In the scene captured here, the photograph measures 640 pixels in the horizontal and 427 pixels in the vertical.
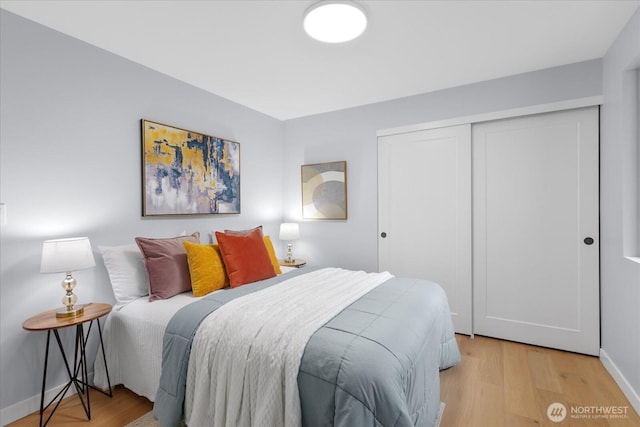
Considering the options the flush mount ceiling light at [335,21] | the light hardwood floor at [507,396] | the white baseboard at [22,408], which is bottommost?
the light hardwood floor at [507,396]

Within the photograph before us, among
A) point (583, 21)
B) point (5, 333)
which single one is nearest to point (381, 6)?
point (583, 21)

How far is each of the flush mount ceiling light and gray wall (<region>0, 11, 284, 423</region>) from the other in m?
1.56

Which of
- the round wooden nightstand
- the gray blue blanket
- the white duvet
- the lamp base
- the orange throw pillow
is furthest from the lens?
the orange throw pillow

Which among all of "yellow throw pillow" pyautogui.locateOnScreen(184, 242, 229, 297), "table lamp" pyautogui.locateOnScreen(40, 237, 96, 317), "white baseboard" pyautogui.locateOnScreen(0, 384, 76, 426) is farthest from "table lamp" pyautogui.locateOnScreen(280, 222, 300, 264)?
"white baseboard" pyautogui.locateOnScreen(0, 384, 76, 426)

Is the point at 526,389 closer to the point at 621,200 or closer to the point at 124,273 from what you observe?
the point at 621,200

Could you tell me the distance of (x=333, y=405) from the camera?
125cm

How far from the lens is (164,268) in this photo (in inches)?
87.4

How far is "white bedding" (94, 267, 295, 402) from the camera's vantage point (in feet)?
6.25

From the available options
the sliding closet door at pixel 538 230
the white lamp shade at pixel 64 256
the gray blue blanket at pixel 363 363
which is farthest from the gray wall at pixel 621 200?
the white lamp shade at pixel 64 256

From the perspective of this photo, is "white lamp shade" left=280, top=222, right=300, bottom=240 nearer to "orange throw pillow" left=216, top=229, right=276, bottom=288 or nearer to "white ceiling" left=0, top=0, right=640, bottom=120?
"orange throw pillow" left=216, top=229, right=276, bottom=288

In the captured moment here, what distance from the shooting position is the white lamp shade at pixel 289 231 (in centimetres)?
383

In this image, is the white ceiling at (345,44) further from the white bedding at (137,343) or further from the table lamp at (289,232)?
the white bedding at (137,343)

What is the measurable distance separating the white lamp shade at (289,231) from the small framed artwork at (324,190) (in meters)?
0.29

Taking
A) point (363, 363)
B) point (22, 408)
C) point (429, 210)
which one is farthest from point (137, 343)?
point (429, 210)
